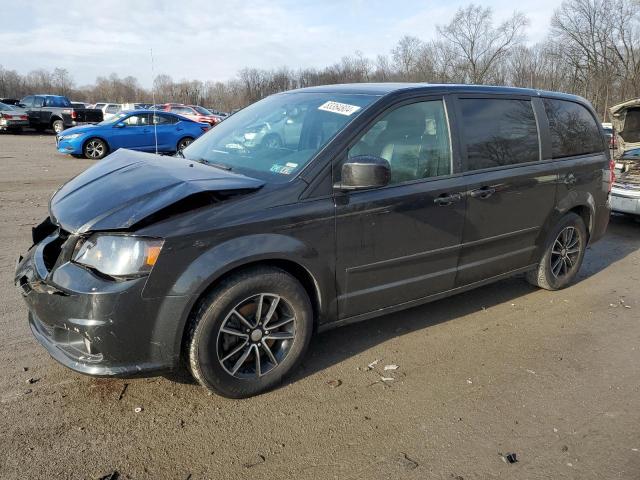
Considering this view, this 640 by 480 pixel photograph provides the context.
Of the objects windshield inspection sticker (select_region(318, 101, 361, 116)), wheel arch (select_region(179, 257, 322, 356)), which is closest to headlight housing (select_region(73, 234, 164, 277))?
wheel arch (select_region(179, 257, 322, 356))

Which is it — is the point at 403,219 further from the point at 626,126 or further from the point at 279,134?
the point at 626,126

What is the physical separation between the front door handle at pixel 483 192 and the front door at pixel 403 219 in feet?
0.47

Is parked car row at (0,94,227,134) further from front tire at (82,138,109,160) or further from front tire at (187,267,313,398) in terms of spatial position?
front tire at (187,267,313,398)

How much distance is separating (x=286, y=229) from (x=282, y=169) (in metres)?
0.47

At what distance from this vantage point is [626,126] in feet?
32.9

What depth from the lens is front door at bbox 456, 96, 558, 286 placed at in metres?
4.00

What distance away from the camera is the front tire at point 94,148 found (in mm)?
15125

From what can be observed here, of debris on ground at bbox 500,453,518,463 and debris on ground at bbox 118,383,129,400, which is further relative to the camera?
debris on ground at bbox 118,383,129,400

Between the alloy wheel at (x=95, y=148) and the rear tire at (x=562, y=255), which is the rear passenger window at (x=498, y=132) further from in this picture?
the alloy wheel at (x=95, y=148)

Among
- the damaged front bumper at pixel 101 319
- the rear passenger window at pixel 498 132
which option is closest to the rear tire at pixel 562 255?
the rear passenger window at pixel 498 132

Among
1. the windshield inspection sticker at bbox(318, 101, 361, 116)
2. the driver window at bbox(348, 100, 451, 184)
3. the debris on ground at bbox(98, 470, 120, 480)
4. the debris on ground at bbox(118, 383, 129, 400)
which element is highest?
the windshield inspection sticker at bbox(318, 101, 361, 116)

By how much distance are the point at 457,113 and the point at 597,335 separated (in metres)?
2.14

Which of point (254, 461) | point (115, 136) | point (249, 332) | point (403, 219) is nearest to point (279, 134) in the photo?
point (403, 219)

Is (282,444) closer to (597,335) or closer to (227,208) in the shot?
(227,208)
